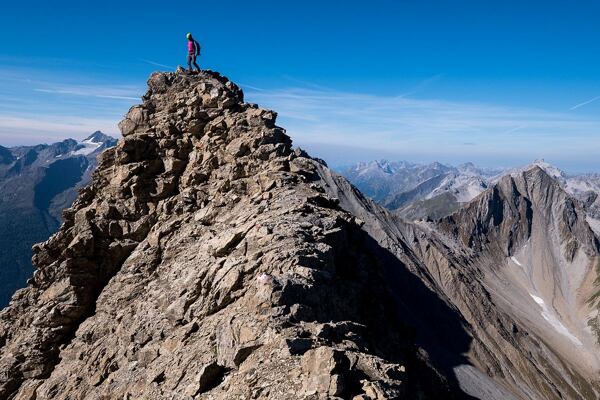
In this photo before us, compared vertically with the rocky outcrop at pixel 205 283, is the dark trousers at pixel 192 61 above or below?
above

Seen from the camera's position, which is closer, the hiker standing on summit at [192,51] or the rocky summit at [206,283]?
the rocky summit at [206,283]

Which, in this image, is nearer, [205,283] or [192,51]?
[205,283]

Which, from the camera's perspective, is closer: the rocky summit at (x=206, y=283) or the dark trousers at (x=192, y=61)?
the rocky summit at (x=206, y=283)

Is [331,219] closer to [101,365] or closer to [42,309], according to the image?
[101,365]

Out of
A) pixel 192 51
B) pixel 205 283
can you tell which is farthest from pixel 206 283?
pixel 192 51

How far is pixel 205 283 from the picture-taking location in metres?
29.2

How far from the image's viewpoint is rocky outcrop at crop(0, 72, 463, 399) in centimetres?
2158

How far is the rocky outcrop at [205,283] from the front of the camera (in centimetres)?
2158

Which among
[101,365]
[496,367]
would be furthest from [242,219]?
[496,367]

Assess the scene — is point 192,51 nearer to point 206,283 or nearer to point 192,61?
point 192,61

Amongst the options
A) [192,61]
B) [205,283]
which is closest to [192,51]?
[192,61]

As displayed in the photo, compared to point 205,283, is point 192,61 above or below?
above

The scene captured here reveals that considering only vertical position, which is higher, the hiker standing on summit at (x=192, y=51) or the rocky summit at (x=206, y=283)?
the hiker standing on summit at (x=192, y=51)

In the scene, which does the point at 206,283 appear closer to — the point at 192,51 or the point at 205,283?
the point at 205,283
